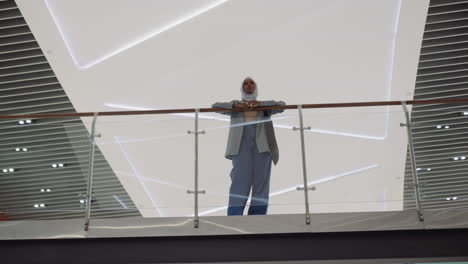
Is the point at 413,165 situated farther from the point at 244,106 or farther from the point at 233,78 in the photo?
the point at 233,78

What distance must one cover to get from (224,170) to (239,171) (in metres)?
0.12

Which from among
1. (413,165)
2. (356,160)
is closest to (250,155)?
(356,160)

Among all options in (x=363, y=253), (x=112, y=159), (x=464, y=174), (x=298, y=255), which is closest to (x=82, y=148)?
Result: (x=112, y=159)

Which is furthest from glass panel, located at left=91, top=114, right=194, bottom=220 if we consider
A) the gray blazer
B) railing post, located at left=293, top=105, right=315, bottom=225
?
railing post, located at left=293, top=105, right=315, bottom=225

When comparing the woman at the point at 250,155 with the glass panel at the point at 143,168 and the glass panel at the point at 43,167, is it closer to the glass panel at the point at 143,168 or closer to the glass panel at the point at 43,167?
the glass panel at the point at 143,168

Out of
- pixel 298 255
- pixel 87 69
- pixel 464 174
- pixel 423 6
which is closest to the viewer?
pixel 298 255

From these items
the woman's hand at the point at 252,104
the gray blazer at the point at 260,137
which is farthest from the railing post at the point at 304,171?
the woman's hand at the point at 252,104

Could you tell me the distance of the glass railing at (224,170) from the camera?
14.3 feet

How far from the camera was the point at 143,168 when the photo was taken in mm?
4621

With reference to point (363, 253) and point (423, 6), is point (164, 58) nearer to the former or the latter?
point (423, 6)

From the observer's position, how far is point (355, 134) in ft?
15.1

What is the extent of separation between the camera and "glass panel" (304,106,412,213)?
437cm

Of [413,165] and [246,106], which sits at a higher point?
[246,106]

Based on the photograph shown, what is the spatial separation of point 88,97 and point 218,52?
193 centimetres
